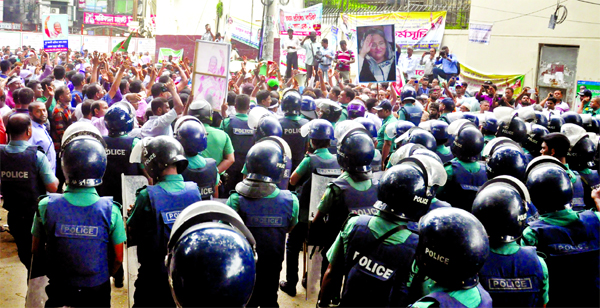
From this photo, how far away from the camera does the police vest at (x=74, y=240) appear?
3.70 meters

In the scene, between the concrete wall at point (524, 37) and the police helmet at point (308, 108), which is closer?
the police helmet at point (308, 108)

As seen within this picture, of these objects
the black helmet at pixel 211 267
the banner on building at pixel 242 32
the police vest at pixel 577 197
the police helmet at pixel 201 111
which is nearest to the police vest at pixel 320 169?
the police helmet at pixel 201 111

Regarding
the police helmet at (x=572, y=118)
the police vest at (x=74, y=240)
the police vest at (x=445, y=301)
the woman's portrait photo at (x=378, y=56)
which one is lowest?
the police vest at (x=74, y=240)

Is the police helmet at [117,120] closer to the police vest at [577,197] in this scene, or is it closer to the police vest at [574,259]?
the police vest at [574,259]

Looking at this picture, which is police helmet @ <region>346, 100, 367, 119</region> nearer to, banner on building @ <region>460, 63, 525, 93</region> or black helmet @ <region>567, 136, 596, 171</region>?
black helmet @ <region>567, 136, 596, 171</region>

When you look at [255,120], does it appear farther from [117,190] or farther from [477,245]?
[477,245]

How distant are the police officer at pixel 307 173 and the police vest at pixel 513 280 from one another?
106 inches

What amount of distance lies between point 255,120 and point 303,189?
6.47ft

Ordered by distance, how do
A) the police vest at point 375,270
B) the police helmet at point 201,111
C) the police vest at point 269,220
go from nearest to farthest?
the police vest at point 375,270 → the police vest at point 269,220 → the police helmet at point 201,111

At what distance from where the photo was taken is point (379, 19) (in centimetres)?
2395

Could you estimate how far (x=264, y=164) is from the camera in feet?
14.9

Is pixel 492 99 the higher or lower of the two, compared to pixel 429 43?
lower

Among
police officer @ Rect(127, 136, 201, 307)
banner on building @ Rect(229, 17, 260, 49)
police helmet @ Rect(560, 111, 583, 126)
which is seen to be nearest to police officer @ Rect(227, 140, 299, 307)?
police officer @ Rect(127, 136, 201, 307)

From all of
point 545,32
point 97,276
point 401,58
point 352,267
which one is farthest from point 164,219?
point 545,32
